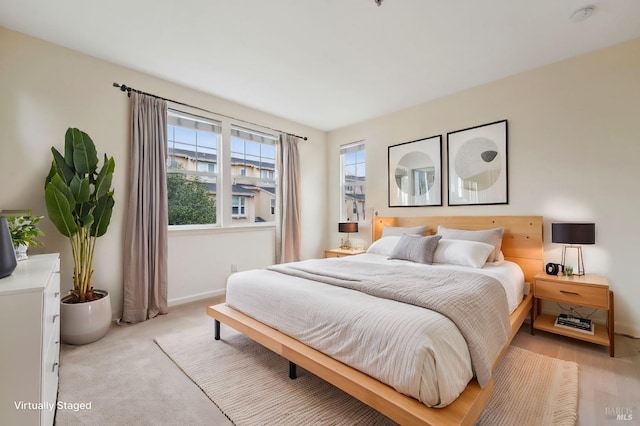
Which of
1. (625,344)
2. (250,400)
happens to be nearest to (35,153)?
(250,400)

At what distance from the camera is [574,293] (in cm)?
243

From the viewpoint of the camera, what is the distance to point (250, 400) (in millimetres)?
1732

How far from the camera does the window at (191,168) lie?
3.51 meters

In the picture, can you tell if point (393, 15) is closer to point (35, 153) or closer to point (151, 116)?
point (151, 116)

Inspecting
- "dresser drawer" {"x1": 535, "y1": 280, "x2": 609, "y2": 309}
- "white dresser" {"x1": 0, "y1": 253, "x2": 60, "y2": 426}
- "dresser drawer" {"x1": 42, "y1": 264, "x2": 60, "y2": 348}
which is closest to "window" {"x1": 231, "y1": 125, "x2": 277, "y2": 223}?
"dresser drawer" {"x1": 42, "y1": 264, "x2": 60, "y2": 348}

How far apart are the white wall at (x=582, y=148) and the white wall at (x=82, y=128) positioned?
3348 mm

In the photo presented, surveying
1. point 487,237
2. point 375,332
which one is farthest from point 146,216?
point 487,237

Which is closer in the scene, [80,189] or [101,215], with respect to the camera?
[80,189]

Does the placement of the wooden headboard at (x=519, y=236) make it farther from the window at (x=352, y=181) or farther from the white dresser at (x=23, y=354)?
the white dresser at (x=23, y=354)

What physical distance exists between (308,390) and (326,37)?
2781mm

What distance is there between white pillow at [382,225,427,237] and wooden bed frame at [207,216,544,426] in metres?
0.35

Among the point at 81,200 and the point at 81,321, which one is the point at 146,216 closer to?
the point at 81,200

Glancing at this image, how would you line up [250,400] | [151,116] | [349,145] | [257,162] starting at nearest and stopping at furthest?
[250,400], [151,116], [257,162], [349,145]

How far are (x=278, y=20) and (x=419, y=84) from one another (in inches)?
74.0
